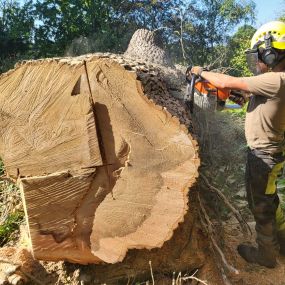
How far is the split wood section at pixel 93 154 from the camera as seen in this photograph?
1972mm

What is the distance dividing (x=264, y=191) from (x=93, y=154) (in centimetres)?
135

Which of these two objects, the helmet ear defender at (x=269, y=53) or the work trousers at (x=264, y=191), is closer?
the helmet ear defender at (x=269, y=53)

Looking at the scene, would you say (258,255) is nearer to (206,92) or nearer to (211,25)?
(206,92)

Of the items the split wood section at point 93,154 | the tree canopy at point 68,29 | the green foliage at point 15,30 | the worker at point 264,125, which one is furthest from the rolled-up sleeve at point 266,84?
the green foliage at point 15,30

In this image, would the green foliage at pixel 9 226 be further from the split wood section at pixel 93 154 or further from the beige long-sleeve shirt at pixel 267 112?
the beige long-sleeve shirt at pixel 267 112

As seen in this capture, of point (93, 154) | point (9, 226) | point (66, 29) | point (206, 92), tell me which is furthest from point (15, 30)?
point (93, 154)

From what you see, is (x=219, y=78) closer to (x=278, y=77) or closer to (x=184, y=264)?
(x=278, y=77)

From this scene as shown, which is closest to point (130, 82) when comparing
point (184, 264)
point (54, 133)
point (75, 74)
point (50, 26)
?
point (75, 74)

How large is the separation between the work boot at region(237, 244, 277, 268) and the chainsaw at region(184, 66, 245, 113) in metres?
1.12

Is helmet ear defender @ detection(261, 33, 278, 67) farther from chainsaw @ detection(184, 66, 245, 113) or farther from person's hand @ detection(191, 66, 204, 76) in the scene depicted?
person's hand @ detection(191, 66, 204, 76)

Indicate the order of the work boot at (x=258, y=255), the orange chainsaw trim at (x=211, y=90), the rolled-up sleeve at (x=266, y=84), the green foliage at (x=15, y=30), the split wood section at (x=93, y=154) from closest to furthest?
the split wood section at (x=93, y=154)
the rolled-up sleeve at (x=266, y=84)
the orange chainsaw trim at (x=211, y=90)
the work boot at (x=258, y=255)
the green foliage at (x=15, y=30)

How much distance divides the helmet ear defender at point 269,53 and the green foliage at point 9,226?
2.27 meters

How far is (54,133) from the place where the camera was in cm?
204

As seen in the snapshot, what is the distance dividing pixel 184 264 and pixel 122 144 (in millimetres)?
956
